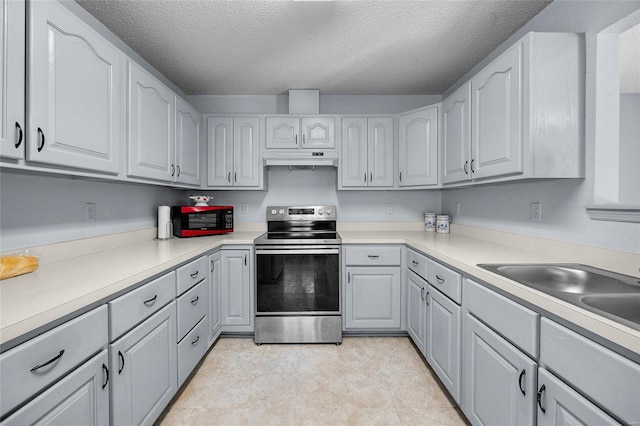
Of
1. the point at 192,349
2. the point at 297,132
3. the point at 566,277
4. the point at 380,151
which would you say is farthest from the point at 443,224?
the point at 192,349

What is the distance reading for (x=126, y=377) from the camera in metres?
1.19

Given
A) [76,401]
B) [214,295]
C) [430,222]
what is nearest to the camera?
[76,401]

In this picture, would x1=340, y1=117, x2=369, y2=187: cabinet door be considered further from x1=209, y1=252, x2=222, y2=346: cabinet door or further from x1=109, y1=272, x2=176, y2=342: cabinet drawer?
x1=109, y1=272, x2=176, y2=342: cabinet drawer

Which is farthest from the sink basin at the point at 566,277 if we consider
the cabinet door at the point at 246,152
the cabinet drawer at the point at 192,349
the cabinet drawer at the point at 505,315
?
the cabinet door at the point at 246,152

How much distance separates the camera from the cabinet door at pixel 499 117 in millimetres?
1458

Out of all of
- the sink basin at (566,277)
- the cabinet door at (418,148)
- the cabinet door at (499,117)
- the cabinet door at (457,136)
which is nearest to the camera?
the sink basin at (566,277)

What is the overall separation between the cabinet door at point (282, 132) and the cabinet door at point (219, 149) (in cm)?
39

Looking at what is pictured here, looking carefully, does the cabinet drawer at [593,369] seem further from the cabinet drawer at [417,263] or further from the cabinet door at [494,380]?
the cabinet drawer at [417,263]

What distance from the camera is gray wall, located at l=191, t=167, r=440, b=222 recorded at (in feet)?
10.0

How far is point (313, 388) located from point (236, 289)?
104 centimetres

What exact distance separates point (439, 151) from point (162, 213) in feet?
8.08

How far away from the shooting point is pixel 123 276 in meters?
1.19

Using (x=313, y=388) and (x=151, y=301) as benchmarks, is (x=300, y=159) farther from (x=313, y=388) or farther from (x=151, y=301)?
(x=313, y=388)

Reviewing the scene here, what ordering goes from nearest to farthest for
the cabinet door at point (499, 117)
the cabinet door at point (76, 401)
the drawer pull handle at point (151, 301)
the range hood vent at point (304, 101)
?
the cabinet door at point (76, 401)
the drawer pull handle at point (151, 301)
the cabinet door at point (499, 117)
the range hood vent at point (304, 101)
